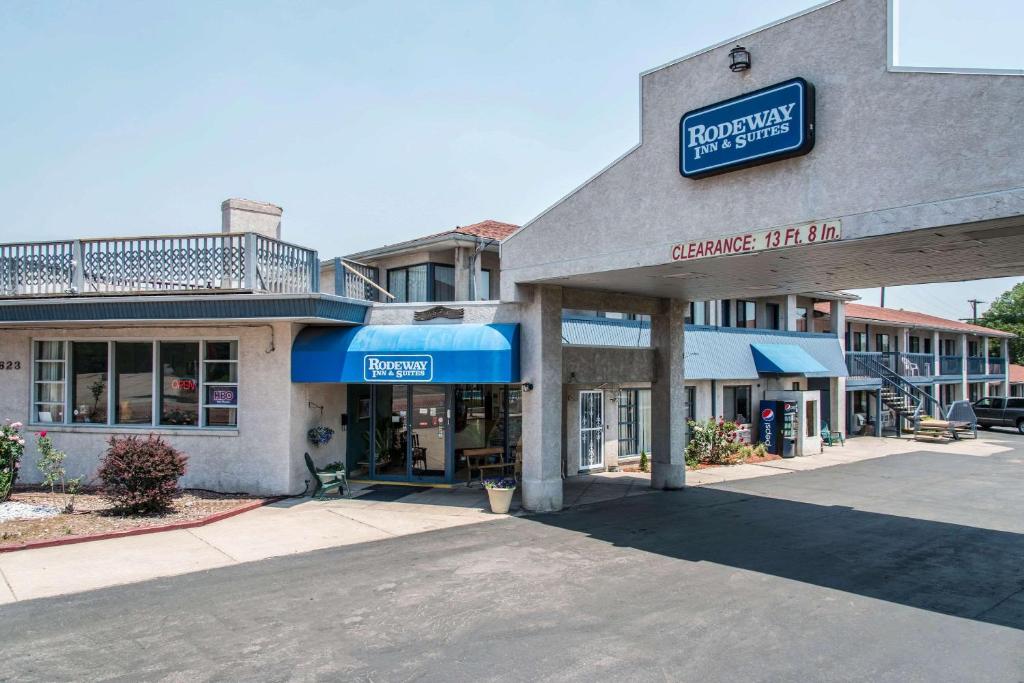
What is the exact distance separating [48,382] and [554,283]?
13.0 meters

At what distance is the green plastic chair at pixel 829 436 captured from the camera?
28.9 m

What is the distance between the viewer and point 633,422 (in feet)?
71.2

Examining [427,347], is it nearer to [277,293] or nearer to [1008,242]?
[277,293]

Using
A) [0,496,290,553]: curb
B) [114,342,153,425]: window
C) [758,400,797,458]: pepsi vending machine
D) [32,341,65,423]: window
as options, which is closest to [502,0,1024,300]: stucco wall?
[0,496,290,553]: curb

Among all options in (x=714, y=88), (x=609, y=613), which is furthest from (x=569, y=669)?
(x=714, y=88)

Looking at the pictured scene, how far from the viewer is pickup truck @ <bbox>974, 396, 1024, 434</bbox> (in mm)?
36562

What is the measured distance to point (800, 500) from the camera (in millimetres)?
16297

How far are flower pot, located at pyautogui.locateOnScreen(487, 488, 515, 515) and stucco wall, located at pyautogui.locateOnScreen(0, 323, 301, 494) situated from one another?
15.5 ft

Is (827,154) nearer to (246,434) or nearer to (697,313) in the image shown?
(246,434)

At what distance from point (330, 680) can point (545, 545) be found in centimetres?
573

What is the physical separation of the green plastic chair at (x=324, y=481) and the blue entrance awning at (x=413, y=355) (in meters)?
2.03

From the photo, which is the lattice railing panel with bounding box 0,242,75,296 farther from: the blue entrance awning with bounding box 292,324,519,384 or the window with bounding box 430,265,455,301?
the window with bounding box 430,265,455,301

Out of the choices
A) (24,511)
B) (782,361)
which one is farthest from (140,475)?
(782,361)

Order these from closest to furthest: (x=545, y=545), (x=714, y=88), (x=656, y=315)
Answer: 1. (x=714, y=88)
2. (x=545, y=545)
3. (x=656, y=315)
